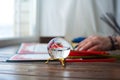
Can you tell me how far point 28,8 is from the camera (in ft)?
6.89

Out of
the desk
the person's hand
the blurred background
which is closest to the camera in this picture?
the desk

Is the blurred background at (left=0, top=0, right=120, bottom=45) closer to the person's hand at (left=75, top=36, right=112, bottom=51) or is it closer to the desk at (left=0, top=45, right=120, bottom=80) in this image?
the person's hand at (left=75, top=36, right=112, bottom=51)

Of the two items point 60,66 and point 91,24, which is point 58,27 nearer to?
point 91,24

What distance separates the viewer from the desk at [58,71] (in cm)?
59

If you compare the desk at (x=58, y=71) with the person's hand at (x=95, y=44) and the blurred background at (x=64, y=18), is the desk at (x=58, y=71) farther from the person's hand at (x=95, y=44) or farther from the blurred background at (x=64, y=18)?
the blurred background at (x=64, y=18)

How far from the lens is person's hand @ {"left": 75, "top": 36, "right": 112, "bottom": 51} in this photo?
3.37 ft

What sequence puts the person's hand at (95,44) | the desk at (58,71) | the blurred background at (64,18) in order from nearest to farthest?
the desk at (58,71) → the person's hand at (95,44) → the blurred background at (64,18)

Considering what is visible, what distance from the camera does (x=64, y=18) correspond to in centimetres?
204

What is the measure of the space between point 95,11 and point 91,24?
0.13m

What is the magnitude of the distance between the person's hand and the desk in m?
0.22

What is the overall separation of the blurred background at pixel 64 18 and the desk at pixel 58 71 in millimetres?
1215

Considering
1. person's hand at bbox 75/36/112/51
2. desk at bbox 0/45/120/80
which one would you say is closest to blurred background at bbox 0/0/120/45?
person's hand at bbox 75/36/112/51

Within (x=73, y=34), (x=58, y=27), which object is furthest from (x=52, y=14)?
(x=73, y=34)

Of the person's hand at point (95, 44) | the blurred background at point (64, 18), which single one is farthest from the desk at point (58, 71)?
the blurred background at point (64, 18)
